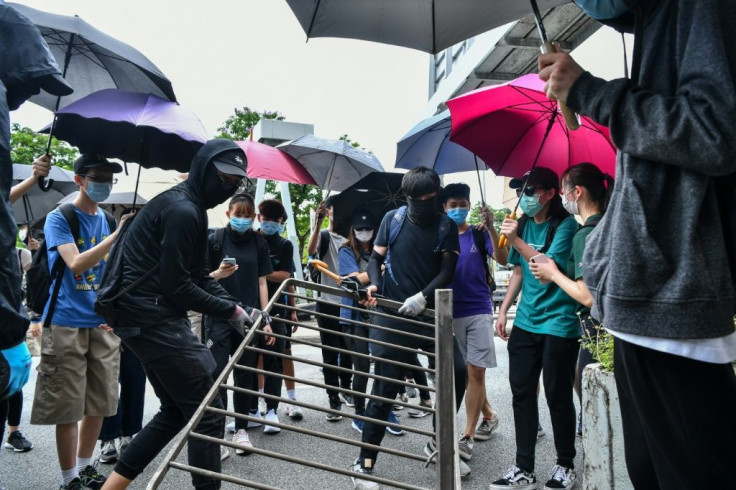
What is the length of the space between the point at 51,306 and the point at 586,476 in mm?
3249

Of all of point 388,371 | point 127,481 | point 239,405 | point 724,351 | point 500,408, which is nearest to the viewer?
point 724,351

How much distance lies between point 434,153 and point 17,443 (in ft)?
14.2

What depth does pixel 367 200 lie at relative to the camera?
570 cm

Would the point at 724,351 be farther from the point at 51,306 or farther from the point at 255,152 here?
the point at 255,152

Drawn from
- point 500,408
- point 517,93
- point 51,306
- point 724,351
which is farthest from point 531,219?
point 51,306

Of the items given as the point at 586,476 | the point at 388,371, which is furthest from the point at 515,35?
the point at 586,476

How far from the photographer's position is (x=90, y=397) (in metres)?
3.38

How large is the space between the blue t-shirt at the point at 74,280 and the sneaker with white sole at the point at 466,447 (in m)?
2.61

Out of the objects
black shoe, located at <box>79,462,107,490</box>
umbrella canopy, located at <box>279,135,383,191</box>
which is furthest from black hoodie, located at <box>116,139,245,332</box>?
umbrella canopy, located at <box>279,135,383,191</box>

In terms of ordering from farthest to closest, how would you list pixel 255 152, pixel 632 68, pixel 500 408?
1. pixel 255 152
2. pixel 500 408
3. pixel 632 68

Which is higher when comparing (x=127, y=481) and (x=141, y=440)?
(x=141, y=440)

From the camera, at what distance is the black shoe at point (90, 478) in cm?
325

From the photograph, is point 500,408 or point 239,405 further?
point 500,408

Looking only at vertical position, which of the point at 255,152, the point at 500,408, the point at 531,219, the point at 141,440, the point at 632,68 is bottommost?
the point at 500,408
